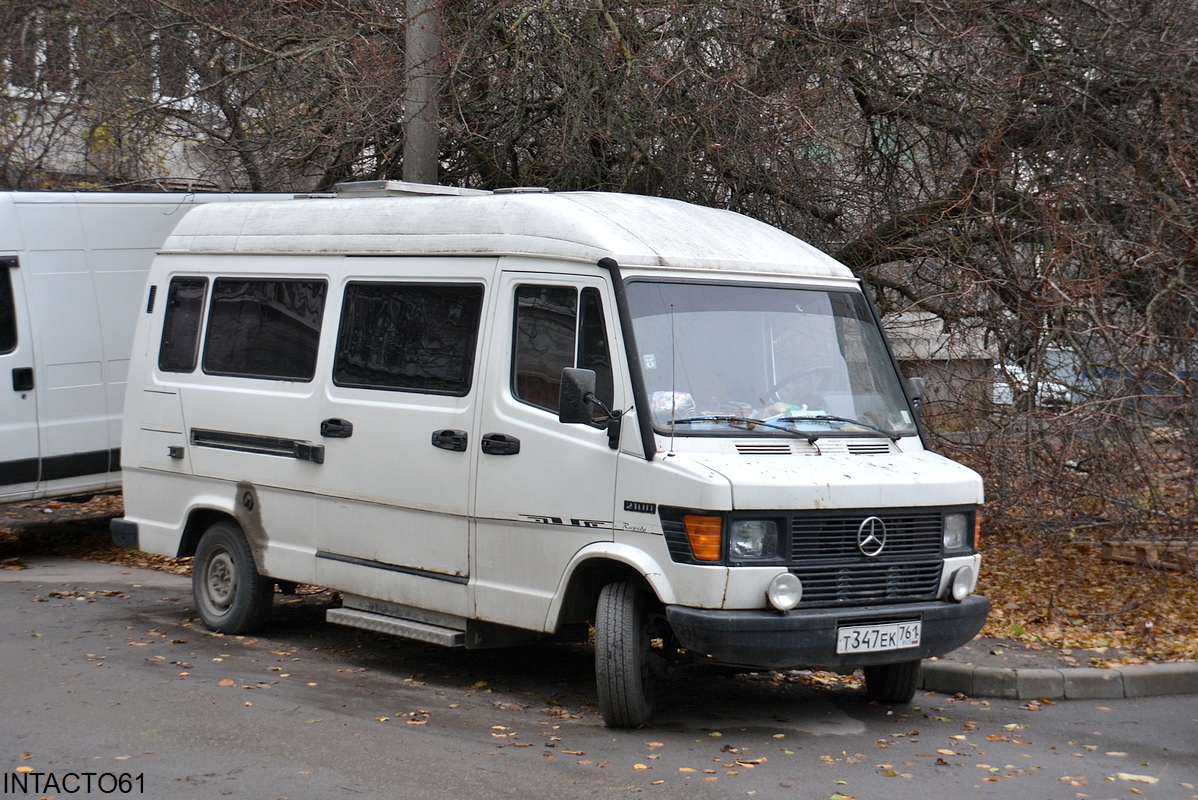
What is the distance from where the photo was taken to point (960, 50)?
1143cm

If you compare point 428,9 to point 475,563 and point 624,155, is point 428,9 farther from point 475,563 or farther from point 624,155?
point 475,563

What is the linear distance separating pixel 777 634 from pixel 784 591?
20 centimetres

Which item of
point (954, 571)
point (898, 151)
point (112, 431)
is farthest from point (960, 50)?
point (112, 431)


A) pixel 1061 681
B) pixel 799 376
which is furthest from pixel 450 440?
pixel 1061 681

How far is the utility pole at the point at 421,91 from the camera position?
10781 millimetres

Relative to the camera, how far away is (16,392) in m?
11.2

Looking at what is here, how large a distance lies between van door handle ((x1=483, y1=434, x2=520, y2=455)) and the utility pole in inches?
169

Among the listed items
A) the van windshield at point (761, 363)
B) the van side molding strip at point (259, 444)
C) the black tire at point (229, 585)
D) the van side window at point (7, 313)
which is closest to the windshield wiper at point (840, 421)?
the van windshield at point (761, 363)

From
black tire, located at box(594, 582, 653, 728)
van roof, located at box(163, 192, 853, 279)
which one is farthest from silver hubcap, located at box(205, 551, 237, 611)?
black tire, located at box(594, 582, 653, 728)

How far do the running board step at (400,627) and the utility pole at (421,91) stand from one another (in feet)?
13.7

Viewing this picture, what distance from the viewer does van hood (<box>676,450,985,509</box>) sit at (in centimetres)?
607

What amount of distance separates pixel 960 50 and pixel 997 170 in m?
1.25

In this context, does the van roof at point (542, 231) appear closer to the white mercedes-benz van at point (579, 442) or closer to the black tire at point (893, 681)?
the white mercedes-benz van at point (579, 442)

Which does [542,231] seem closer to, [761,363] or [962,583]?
[761,363]
